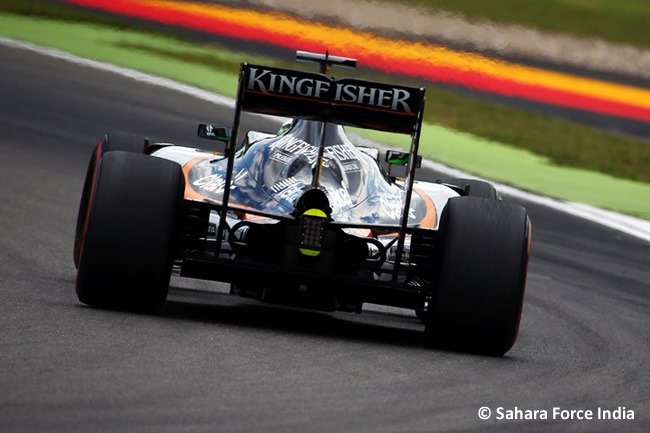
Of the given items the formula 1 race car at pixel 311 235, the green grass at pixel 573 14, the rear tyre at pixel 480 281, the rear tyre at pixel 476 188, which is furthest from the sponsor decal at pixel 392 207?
the green grass at pixel 573 14

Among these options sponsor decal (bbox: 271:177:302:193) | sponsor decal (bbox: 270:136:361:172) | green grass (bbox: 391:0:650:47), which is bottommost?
sponsor decal (bbox: 271:177:302:193)

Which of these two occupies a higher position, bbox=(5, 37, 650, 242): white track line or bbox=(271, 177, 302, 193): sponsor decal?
bbox=(271, 177, 302, 193): sponsor decal

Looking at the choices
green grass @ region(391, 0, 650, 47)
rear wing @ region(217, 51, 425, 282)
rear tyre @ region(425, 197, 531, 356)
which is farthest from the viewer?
green grass @ region(391, 0, 650, 47)

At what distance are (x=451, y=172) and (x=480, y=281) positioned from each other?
9.66 metres

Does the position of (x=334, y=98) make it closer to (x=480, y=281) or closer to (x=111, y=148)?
(x=480, y=281)

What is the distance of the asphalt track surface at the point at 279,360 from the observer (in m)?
5.62

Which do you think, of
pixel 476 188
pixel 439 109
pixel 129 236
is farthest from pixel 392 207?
pixel 439 109

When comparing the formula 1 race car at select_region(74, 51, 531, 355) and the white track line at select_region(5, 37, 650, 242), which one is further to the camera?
the white track line at select_region(5, 37, 650, 242)

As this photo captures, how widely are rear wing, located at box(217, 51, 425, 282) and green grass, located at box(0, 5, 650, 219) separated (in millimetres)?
9756

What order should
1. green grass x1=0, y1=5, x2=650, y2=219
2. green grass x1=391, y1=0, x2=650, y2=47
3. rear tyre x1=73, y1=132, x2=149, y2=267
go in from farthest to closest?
green grass x1=391, y1=0, x2=650, y2=47 → green grass x1=0, y1=5, x2=650, y2=219 → rear tyre x1=73, y1=132, x2=149, y2=267

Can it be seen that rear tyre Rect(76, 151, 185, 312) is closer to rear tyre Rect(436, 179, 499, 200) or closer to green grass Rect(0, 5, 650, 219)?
rear tyre Rect(436, 179, 499, 200)

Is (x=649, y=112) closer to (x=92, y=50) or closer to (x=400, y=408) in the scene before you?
(x=92, y=50)

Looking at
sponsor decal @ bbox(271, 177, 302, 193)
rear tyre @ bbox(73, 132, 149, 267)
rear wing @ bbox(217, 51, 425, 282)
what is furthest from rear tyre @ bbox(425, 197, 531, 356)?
rear tyre @ bbox(73, 132, 149, 267)

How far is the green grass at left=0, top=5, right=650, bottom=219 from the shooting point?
18284mm
